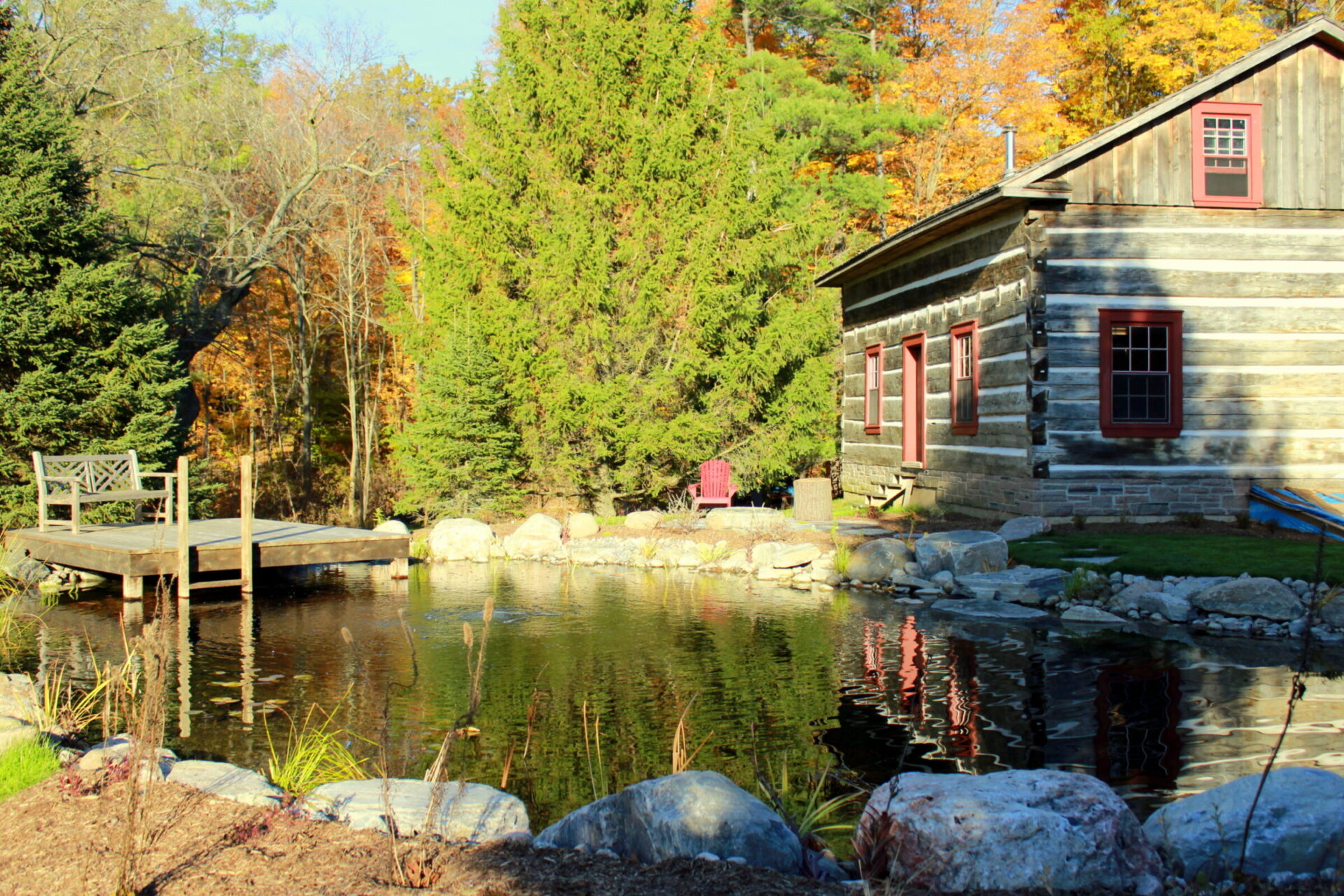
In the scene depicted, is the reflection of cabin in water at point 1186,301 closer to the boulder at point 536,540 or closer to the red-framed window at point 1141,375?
the red-framed window at point 1141,375

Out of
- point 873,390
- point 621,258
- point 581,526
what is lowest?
point 581,526

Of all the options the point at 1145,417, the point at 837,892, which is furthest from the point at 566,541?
the point at 837,892

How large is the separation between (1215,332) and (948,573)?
213 inches

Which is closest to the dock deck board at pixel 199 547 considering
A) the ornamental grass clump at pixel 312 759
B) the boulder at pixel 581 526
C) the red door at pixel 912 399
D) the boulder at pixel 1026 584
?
the boulder at pixel 581 526

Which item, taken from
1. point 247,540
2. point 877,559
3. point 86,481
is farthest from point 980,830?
point 86,481

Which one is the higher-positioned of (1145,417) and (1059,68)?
(1059,68)

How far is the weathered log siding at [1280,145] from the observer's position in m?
13.9

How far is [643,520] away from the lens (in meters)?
16.6

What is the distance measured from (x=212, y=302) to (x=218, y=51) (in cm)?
698

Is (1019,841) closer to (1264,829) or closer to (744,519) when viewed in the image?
(1264,829)

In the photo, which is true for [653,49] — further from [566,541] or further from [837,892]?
[837,892]

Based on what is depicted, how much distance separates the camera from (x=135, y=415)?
15.1 m

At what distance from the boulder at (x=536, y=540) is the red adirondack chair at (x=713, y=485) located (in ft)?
9.93

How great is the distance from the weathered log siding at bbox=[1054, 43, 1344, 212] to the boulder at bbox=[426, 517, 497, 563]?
10.1 m
